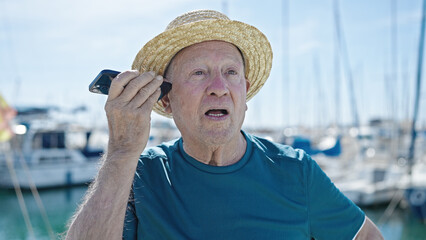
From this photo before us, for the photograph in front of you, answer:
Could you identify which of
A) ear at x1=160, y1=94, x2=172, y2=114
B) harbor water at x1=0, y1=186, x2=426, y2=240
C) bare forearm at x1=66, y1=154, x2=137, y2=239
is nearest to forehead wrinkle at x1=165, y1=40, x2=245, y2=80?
ear at x1=160, y1=94, x2=172, y2=114

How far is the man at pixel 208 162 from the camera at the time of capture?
1.47 meters

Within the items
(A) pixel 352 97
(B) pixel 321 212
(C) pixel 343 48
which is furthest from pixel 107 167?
(A) pixel 352 97

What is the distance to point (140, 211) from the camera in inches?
65.1

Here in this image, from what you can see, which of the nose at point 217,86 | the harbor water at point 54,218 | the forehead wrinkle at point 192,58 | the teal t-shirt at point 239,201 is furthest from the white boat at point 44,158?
the nose at point 217,86

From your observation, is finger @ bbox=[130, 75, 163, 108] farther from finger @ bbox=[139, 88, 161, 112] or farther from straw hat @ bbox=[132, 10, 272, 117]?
straw hat @ bbox=[132, 10, 272, 117]

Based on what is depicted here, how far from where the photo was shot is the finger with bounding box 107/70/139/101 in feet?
4.64

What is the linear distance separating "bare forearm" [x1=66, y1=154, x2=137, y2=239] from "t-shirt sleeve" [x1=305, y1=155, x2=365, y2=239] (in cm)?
94

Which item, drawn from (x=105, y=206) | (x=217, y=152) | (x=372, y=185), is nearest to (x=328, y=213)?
(x=217, y=152)

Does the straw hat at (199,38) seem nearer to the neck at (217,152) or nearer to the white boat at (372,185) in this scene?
the neck at (217,152)

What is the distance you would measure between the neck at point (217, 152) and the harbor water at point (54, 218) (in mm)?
10080

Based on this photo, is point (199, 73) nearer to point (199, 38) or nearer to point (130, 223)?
point (199, 38)

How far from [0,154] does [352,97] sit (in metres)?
24.3

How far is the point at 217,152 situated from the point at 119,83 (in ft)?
2.16

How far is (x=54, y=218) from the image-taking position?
16.7 metres
